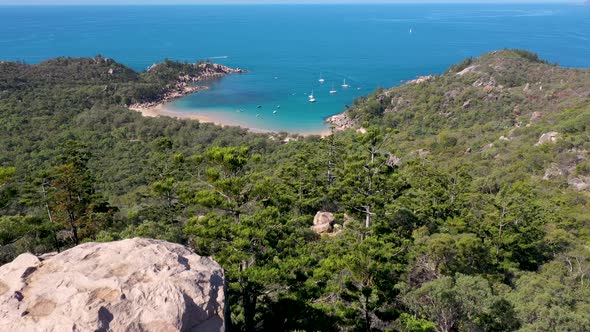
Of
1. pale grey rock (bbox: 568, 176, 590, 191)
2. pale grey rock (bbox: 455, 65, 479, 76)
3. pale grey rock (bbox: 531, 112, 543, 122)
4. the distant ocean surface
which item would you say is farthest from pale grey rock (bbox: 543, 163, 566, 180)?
pale grey rock (bbox: 455, 65, 479, 76)

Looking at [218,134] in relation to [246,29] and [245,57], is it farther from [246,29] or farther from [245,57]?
[246,29]

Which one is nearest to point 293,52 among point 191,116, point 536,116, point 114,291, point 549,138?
point 191,116

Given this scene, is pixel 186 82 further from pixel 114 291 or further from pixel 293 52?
pixel 114 291

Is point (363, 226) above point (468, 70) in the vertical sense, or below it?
above

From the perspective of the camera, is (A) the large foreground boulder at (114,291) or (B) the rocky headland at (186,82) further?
(B) the rocky headland at (186,82)

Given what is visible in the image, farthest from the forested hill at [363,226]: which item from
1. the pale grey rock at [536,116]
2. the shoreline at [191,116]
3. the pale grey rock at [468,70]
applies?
the pale grey rock at [468,70]

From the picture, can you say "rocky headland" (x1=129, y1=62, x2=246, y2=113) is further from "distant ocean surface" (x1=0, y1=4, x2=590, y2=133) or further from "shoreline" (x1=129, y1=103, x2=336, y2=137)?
"distant ocean surface" (x1=0, y1=4, x2=590, y2=133)

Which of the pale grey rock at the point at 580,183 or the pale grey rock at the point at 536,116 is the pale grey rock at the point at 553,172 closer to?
the pale grey rock at the point at 580,183

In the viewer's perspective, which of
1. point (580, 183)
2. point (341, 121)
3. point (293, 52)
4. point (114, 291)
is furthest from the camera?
point (293, 52)

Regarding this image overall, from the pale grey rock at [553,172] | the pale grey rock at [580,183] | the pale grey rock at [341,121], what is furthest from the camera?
the pale grey rock at [341,121]
